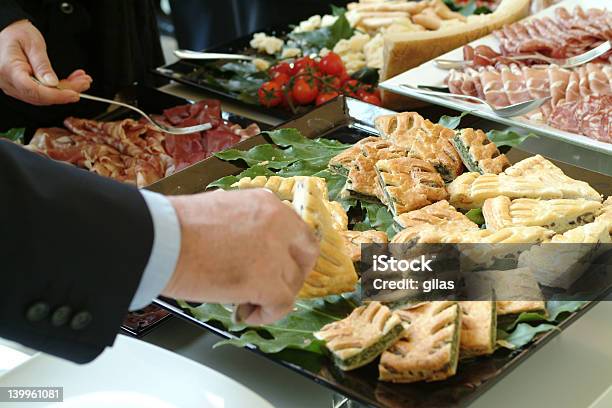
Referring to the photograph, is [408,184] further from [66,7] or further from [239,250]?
[66,7]

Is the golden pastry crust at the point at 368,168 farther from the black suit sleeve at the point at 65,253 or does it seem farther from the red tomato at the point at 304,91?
the black suit sleeve at the point at 65,253

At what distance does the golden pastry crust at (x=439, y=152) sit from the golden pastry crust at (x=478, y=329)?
55cm

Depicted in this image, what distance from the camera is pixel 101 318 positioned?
1.07 metres

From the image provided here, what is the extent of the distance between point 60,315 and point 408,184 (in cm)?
97

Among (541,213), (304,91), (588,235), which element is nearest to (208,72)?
(304,91)

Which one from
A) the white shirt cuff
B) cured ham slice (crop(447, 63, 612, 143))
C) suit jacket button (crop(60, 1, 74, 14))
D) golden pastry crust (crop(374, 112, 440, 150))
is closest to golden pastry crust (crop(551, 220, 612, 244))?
golden pastry crust (crop(374, 112, 440, 150))

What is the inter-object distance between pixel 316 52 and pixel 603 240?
1.70m

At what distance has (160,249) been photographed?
3.51 ft

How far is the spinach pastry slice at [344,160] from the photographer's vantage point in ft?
6.51

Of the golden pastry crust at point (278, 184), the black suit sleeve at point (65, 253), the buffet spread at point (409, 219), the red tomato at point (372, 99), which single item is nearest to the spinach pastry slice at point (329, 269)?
the buffet spread at point (409, 219)

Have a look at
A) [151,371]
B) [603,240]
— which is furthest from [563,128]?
[151,371]

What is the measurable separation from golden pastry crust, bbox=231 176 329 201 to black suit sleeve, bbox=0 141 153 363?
770 mm

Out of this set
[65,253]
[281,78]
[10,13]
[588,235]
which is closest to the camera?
[65,253]

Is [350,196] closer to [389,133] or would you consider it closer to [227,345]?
[389,133]
